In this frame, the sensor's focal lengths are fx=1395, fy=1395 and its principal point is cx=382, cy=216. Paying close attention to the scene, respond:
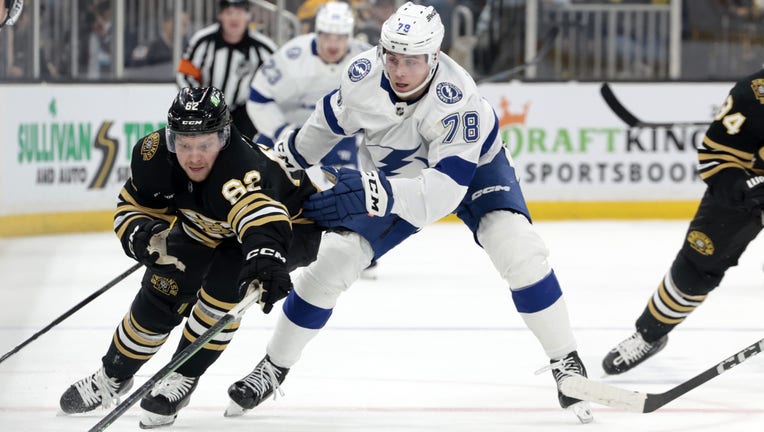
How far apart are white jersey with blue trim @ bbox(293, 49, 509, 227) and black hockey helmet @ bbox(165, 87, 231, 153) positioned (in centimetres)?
44

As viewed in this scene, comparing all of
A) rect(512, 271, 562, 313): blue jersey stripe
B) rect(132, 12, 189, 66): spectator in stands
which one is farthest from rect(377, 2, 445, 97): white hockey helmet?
rect(132, 12, 189, 66): spectator in stands

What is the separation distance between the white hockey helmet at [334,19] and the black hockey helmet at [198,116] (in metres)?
2.85

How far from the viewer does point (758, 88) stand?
376cm

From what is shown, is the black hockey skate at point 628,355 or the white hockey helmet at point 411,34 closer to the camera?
the white hockey helmet at point 411,34

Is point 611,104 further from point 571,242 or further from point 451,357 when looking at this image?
point 451,357

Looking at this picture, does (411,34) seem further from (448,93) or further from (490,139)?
(490,139)

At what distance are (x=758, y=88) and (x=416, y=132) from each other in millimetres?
985

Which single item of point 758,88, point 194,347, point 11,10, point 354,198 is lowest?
point 194,347

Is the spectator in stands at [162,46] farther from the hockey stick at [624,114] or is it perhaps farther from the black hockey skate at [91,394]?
the black hockey skate at [91,394]

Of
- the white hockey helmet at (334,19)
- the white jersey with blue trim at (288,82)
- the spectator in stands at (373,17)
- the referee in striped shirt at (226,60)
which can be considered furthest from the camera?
the spectator in stands at (373,17)

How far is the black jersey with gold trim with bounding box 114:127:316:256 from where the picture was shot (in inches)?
120

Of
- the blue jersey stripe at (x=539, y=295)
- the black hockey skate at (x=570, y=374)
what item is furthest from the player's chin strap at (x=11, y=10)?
the black hockey skate at (x=570, y=374)

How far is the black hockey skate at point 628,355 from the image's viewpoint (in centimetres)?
401

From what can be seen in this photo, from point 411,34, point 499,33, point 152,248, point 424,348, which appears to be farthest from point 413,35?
point 499,33
